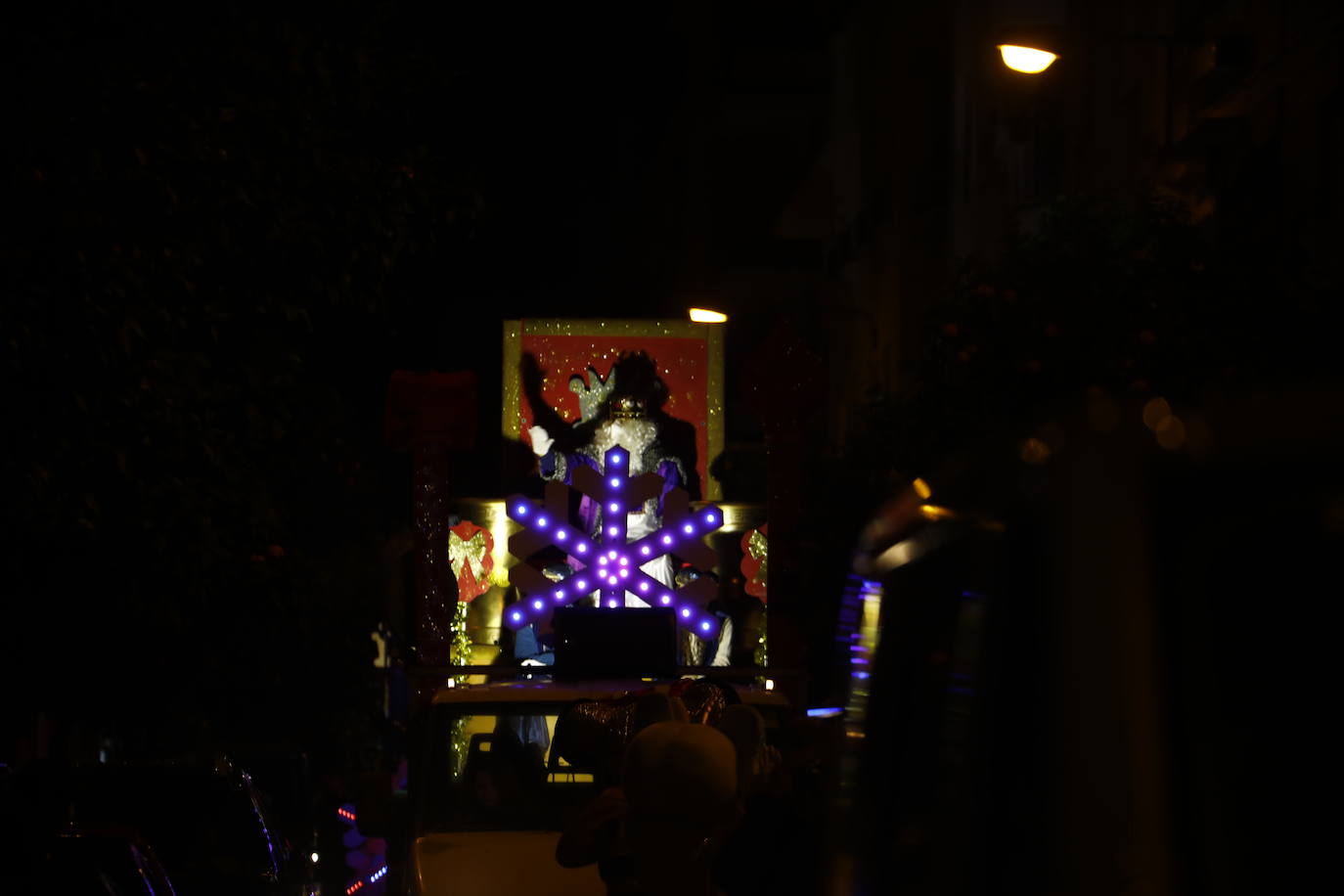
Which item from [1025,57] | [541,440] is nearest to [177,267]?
[541,440]

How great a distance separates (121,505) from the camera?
915 cm

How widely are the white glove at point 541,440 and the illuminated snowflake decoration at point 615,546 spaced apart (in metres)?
0.47

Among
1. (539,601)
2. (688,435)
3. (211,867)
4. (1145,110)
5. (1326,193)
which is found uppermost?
(1145,110)

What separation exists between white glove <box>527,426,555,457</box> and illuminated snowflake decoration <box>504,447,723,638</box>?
466 mm

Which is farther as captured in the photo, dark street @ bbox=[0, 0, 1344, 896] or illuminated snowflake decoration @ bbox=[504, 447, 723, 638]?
illuminated snowflake decoration @ bbox=[504, 447, 723, 638]

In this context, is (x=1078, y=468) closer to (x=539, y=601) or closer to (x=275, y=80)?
(x=275, y=80)

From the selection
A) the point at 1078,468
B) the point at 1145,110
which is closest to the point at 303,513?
the point at 1145,110

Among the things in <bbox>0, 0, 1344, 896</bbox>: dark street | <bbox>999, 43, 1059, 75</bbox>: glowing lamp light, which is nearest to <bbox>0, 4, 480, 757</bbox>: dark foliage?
<bbox>0, 0, 1344, 896</bbox>: dark street

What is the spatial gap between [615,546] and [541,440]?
0.86m

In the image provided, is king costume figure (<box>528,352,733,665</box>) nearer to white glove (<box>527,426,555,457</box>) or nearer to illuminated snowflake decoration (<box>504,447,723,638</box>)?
white glove (<box>527,426,555,457</box>)

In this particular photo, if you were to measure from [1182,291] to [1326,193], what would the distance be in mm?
2446

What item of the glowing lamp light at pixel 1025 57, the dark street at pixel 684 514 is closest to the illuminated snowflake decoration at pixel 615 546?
the dark street at pixel 684 514

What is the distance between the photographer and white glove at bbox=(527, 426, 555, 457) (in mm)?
11117

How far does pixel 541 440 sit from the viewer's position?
11.1m
